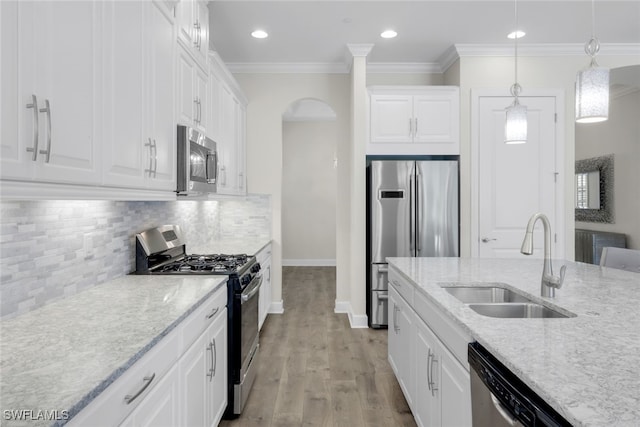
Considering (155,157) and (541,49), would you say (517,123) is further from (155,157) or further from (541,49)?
(541,49)

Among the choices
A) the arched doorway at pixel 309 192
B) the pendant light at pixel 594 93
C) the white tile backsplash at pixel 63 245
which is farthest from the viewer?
the arched doorway at pixel 309 192

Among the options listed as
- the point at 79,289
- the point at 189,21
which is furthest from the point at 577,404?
the point at 189,21

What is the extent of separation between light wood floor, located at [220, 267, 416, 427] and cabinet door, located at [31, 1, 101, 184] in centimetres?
177

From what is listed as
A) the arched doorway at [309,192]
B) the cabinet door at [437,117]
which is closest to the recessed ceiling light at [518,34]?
the cabinet door at [437,117]

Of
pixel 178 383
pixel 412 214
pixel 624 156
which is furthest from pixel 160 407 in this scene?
pixel 624 156

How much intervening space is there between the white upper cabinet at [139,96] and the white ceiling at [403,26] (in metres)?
1.46

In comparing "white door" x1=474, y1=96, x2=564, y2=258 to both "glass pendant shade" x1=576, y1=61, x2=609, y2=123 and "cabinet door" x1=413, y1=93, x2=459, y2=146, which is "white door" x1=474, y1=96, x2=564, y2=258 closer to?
"cabinet door" x1=413, y1=93, x2=459, y2=146

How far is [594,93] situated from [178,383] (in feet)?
6.89

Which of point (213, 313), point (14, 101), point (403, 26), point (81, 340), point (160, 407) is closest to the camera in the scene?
point (14, 101)

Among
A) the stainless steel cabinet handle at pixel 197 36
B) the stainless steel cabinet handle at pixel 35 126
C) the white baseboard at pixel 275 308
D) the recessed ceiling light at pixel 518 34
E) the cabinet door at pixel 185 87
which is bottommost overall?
the white baseboard at pixel 275 308

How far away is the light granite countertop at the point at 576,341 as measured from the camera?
0.84 metres

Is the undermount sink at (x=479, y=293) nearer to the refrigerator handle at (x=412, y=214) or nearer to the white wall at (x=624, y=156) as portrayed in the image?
the refrigerator handle at (x=412, y=214)

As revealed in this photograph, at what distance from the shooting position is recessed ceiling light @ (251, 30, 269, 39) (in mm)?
3623

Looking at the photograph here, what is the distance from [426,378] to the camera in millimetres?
1876
